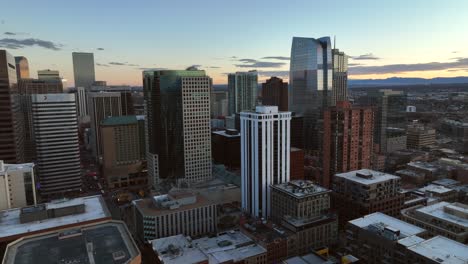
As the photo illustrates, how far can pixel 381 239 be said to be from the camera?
247ft

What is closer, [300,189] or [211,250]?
[211,250]

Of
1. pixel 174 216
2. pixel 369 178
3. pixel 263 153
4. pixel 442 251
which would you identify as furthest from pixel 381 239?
pixel 174 216

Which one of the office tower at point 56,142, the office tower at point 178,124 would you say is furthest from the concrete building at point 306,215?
the office tower at point 56,142

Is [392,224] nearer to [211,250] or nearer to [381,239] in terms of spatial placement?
[381,239]

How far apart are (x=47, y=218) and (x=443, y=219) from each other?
345ft

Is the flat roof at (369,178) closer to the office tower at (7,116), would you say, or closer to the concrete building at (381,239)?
the concrete building at (381,239)

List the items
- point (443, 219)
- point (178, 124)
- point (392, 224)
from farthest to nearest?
1. point (178, 124)
2. point (443, 219)
3. point (392, 224)

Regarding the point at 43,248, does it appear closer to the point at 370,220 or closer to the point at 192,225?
the point at 192,225

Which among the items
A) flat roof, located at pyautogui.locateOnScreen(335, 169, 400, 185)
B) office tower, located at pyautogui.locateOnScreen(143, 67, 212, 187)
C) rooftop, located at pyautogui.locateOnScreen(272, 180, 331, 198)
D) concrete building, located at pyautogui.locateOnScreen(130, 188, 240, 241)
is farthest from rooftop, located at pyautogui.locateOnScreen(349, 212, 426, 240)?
office tower, located at pyautogui.locateOnScreen(143, 67, 212, 187)

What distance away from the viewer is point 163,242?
8506 cm

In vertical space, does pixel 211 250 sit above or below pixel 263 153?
below

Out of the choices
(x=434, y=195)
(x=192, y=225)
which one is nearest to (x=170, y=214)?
(x=192, y=225)

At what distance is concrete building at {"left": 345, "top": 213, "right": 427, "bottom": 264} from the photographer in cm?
7181

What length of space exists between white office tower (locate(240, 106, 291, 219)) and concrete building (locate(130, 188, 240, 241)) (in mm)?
17350
